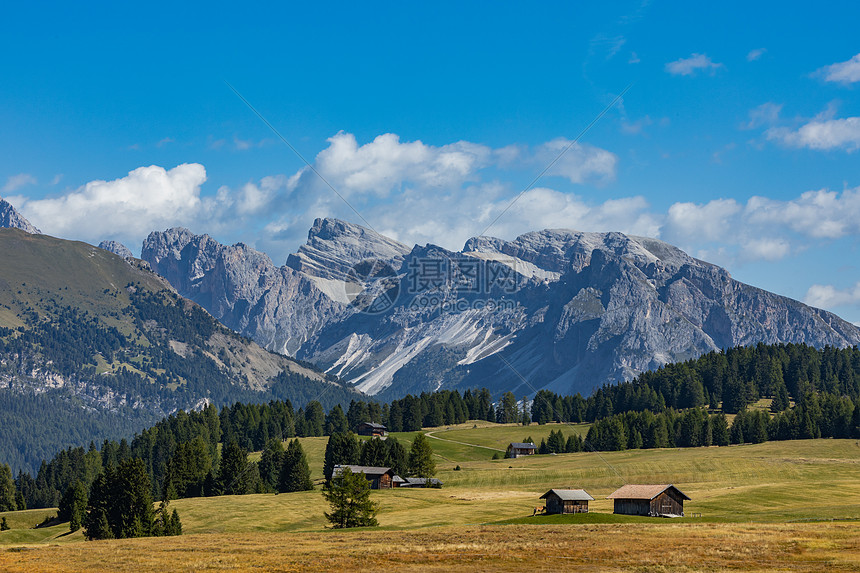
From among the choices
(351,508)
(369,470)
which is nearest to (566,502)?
(351,508)

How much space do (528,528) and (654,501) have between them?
22.6 m

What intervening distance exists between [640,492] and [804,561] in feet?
145

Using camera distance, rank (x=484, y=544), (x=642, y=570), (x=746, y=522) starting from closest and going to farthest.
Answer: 1. (x=642, y=570)
2. (x=484, y=544)
3. (x=746, y=522)

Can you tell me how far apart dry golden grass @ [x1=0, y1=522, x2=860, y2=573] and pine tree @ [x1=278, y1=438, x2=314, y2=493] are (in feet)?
214

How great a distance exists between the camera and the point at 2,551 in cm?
6944

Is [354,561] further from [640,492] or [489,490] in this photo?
[489,490]

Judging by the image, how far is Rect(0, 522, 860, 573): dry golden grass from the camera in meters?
55.1

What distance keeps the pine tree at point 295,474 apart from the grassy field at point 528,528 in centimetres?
1217

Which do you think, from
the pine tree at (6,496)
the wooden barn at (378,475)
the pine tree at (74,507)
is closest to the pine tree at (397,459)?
the wooden barn at (378,475)

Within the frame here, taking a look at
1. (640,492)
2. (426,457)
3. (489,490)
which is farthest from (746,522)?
(426,457)

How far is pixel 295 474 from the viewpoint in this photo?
144 meters

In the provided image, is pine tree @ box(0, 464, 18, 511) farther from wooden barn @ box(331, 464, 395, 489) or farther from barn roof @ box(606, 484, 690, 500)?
barn roof @ box(606, 484, 690, 500)

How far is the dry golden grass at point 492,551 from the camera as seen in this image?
5509cm

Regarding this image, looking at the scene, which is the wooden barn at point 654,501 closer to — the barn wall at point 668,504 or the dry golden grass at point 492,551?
the barn wall at point 668,504
